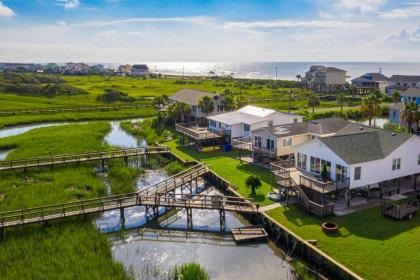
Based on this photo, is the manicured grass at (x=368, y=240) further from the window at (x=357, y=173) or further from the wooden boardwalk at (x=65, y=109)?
the wooden boardwalk at (x=65, y=109)

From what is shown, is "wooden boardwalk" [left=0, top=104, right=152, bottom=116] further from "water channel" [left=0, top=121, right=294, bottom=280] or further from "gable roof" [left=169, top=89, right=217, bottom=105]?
"water channel" [left=0, top=121, right=294, bottom=280]

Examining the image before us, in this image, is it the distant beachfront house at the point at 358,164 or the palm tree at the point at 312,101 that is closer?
the distant beachfront house at the point at 358,164

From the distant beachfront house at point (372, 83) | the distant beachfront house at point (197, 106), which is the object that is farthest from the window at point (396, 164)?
the distant beachfront house at point (372, 83)

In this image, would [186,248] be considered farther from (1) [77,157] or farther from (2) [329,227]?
(1) [77,157]

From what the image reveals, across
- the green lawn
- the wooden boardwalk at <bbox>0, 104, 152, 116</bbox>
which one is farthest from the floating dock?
the wooden boardwalk at <bbox>0, 104, 152, 116</bbox>

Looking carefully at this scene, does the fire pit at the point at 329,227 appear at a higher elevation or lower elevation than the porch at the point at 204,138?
lower

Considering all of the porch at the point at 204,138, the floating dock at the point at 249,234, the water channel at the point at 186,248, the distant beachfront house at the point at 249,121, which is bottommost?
the water channel at the point at 186,248

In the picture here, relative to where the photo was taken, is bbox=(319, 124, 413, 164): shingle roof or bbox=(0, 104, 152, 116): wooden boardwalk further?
bbox=(0, 104, 152, 116): wooden boardwalk
